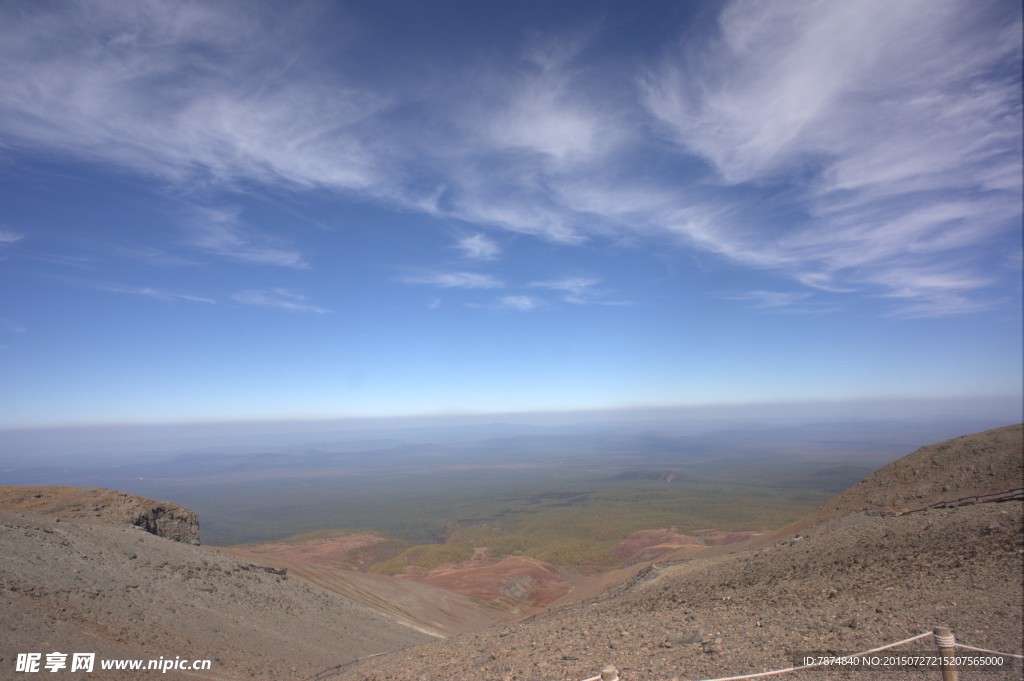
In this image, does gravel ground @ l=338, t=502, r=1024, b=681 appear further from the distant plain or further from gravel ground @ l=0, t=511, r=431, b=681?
the distant plain

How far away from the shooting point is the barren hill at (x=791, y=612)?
9.38 m

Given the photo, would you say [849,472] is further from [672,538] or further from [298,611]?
[298,611]

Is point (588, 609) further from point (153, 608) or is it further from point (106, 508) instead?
point (106, 508)

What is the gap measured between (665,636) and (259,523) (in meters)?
131

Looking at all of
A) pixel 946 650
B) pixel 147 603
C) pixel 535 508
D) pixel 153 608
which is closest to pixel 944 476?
pixel 946 650

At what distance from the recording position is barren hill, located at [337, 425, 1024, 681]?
9.38 m

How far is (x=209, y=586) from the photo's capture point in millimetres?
16844

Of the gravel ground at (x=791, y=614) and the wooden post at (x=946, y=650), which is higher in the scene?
the wooden post at (x=946, y=650)

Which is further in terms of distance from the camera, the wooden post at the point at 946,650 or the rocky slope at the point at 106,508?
the rocky slope at the point at 106,508

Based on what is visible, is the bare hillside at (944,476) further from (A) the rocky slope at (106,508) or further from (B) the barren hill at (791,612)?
(A) the rocky slope at (106,508)

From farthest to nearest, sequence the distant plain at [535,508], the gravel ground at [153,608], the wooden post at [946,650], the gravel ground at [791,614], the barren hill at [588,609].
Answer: the distant plain at [535,508]
the gravel ground at [153,608]
the barren hill at [588,609]
the gravel ground at [791,614]
the wooden post at [946,650]

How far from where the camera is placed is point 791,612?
11.2 metres

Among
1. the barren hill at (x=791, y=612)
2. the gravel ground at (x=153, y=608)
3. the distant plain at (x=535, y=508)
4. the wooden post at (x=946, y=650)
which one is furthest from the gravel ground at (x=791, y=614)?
the distant plain at (x=535, y=508)

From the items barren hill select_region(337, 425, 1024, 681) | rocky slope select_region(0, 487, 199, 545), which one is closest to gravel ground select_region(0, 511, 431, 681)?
rocky slope select_region(0, 487, 199, 545)
